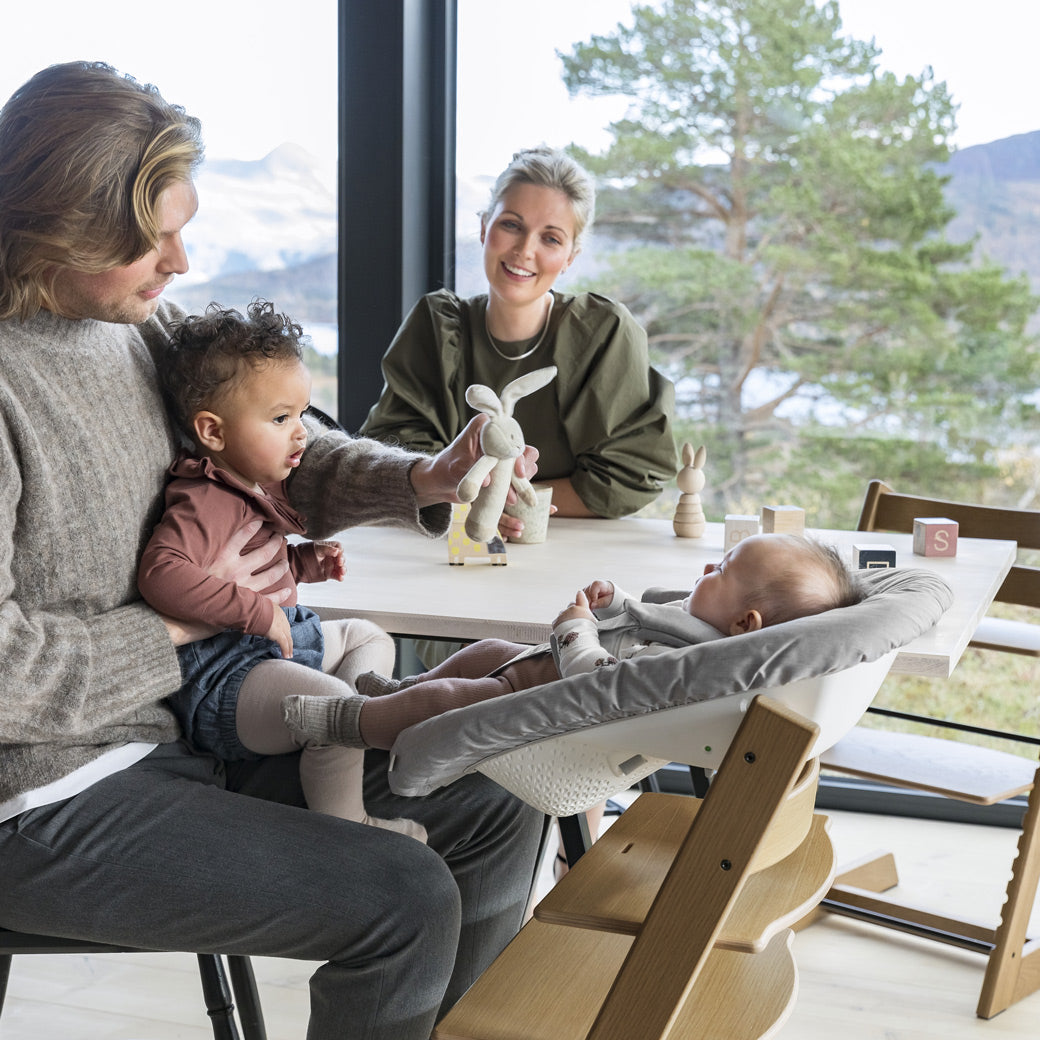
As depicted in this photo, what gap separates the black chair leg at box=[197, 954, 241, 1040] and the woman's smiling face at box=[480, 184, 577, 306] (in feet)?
4.62

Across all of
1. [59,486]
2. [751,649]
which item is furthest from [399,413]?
[751,649]

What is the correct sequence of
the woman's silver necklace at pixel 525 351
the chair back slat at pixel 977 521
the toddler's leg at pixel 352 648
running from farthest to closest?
the woman's silver necklace at pixel 525 351 → the chair back slat at pixel 977 521 → the toddler's leg at pixel 352 648

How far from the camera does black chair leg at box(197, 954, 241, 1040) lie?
1561 mm

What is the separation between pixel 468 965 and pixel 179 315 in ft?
3.24

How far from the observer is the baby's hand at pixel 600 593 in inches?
57.2

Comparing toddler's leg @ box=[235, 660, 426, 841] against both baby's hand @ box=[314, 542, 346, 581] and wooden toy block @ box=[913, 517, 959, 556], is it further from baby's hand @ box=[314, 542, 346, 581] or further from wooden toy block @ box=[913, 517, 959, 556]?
wooden toy block @ box=[913, 517, 959, 556]

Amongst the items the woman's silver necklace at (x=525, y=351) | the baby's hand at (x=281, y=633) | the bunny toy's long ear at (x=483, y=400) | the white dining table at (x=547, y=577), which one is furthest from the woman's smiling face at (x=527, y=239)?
the baby's hand at (x=281, y=633)

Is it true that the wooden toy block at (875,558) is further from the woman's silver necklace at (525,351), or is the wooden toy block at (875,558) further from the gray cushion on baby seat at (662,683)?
the woman's silver necklace at (525,351)

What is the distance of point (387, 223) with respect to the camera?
9.95ft

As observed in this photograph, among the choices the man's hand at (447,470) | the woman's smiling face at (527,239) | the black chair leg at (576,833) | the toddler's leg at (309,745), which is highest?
the woman's smiling face at (527,239)

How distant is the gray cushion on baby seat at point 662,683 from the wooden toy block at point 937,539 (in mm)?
806

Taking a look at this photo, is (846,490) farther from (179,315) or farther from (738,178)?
(179,315)

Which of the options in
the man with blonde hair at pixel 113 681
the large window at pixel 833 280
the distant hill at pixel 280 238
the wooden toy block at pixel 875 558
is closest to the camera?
the man with blonde hair at pixel 113 681

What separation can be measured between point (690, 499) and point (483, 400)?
64cm
